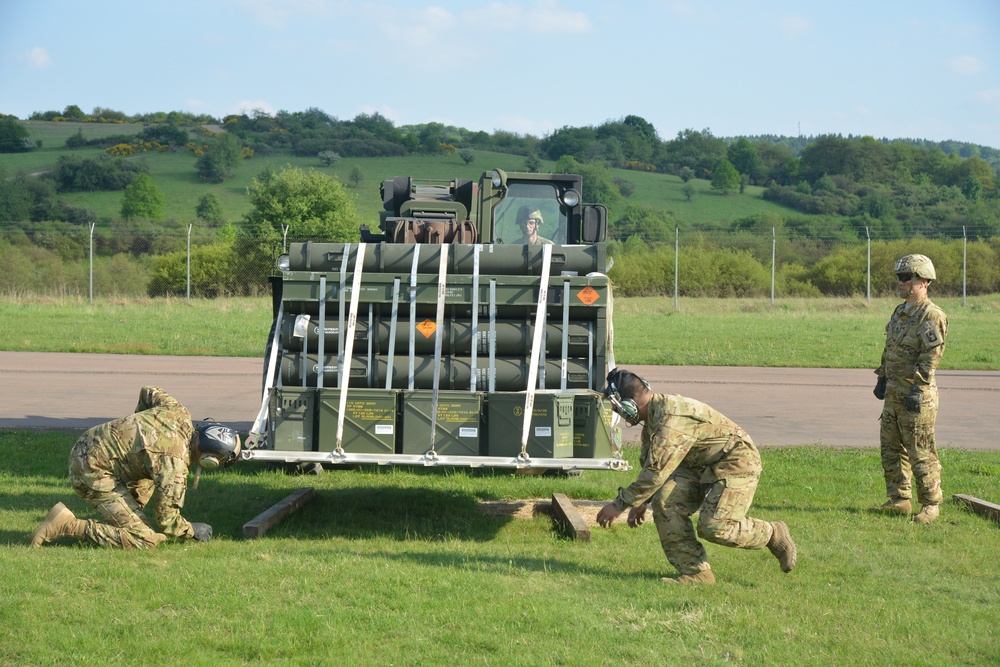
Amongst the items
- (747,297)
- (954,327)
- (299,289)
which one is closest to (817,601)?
(299,289)

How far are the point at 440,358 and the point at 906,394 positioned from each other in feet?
14.6

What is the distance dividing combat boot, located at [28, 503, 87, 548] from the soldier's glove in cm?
714

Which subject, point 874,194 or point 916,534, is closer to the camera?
point 916,534

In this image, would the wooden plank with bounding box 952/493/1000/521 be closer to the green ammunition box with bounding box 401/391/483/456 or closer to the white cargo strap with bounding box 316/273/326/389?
the green ammunition box with bounding box 401/391/483/456

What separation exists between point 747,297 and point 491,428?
1536 inches

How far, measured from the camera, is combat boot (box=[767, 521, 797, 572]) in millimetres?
7078

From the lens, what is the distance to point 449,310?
29.1 feet

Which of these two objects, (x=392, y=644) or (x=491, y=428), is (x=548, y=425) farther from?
(x=392, y=644)

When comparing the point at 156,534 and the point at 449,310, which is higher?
the point at 449,310

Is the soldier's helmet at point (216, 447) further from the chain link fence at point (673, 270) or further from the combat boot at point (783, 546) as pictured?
the chain link fence at point (673, 270)

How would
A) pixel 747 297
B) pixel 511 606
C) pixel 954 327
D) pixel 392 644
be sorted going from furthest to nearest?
pixel 747 297 < pixel 954 327 < pixel 511 606 < pixel 392 644

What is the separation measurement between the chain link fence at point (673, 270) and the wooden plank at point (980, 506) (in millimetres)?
34204

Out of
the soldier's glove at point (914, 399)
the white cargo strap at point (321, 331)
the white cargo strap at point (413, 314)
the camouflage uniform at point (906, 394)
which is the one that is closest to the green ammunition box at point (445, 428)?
the white cargo strap at point (413, 314)

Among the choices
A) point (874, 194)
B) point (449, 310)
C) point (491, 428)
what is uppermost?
point (874, 194)
